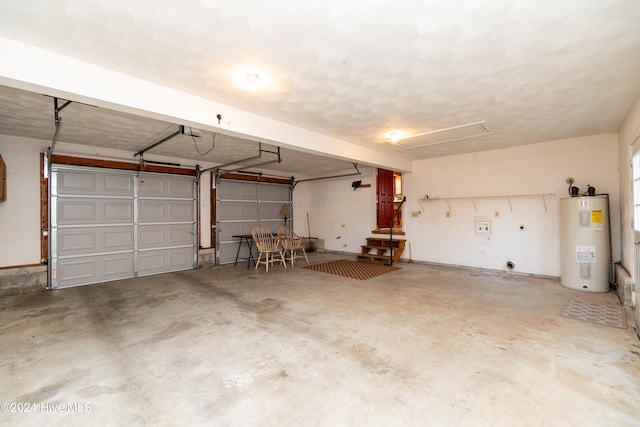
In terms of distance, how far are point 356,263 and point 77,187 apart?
19.6 feet

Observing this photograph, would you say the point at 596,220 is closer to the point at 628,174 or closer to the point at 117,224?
the point at 628,174

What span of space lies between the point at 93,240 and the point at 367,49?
589cm

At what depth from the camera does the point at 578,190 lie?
4859mm

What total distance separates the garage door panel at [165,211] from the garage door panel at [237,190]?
2.79ft

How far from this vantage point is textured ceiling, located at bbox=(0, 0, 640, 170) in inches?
73.5

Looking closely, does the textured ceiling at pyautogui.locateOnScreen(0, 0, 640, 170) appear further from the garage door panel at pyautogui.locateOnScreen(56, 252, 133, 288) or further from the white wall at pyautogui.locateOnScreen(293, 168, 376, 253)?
the white wall at pyautogui.locateOnScreen(293, 168, 376, 253)

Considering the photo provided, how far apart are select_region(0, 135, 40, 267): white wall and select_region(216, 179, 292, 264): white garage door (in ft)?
10.6

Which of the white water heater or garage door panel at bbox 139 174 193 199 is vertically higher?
garage door panel at bbox 139 174 193 199

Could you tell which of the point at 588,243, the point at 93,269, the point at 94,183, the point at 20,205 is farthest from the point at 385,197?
the point at 20,205

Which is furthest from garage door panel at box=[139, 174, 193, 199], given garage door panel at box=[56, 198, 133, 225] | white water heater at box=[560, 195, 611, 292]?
white water heater at box=[560, 195, 611, 292]

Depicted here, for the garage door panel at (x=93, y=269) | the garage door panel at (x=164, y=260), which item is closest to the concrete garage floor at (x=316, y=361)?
the garage door panel at (x=93, y=269)

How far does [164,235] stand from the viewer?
624 cm

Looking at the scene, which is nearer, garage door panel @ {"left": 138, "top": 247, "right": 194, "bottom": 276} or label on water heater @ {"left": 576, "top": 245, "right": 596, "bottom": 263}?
label on water heater @ {"left": 576, "top": 245, "right": 596, "bottom": 263}

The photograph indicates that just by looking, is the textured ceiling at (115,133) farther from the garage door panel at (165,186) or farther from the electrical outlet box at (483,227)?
the electrical outlet box at (483,227)
